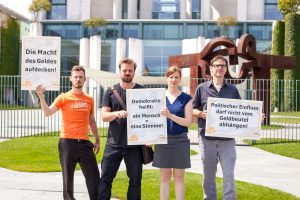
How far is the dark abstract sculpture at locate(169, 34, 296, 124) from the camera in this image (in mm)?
20062

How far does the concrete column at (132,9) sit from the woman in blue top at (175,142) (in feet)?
160

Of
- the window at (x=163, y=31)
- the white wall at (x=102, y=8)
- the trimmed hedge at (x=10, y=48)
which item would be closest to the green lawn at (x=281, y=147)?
the window at (x=163, y=31)

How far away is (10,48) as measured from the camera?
46656 millimetres

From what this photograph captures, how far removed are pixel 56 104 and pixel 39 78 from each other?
2454mm

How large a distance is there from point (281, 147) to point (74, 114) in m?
10.9

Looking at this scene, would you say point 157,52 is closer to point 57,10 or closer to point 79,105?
point 57,10

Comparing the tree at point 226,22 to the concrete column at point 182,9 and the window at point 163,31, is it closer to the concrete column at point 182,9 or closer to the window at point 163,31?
the window at point 163,31

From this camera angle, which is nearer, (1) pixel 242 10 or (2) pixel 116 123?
(2) pixel 116 123

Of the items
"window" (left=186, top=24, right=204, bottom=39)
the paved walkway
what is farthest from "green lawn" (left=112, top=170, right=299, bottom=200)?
"window" (left=186, top=24, right=204, bottom=39)

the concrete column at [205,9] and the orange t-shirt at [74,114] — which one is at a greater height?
the concrete column at [205,9]

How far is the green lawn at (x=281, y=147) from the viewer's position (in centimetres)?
1324

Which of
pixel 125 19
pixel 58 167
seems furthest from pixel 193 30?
pixel 58 167

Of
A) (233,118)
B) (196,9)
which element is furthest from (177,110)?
(196,9)

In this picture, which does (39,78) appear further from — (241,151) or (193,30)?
(193,30)
